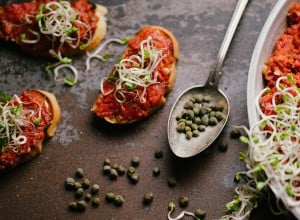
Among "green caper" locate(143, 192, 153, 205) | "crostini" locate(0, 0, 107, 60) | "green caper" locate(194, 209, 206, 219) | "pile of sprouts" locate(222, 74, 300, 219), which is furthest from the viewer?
"crostini" locate(0, 0, 107, 60)

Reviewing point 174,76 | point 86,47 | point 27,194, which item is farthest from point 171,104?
point 27,194

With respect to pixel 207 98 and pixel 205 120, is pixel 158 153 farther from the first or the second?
pixel 207 98

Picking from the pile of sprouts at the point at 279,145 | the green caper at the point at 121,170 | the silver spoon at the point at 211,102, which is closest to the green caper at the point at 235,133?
the silver spoon at the point at 211,102

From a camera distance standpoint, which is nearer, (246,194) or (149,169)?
(246,194)

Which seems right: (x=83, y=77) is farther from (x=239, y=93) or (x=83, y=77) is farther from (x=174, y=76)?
(x=239, y=93)

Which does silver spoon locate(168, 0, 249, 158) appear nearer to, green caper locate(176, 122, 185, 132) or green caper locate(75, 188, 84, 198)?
green caper locate(176, 122, 185, 132)

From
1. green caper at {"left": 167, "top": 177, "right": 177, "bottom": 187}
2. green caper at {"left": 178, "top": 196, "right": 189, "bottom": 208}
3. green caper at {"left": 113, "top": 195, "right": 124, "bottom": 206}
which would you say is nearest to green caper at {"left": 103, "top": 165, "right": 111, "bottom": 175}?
green caper at {"left": 113, "top": 195, "right": 124, "bottom": 206}

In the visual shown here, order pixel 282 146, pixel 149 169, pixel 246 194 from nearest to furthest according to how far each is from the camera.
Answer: pixel 282 146 → pixel 246 194 → pixel 149 169
